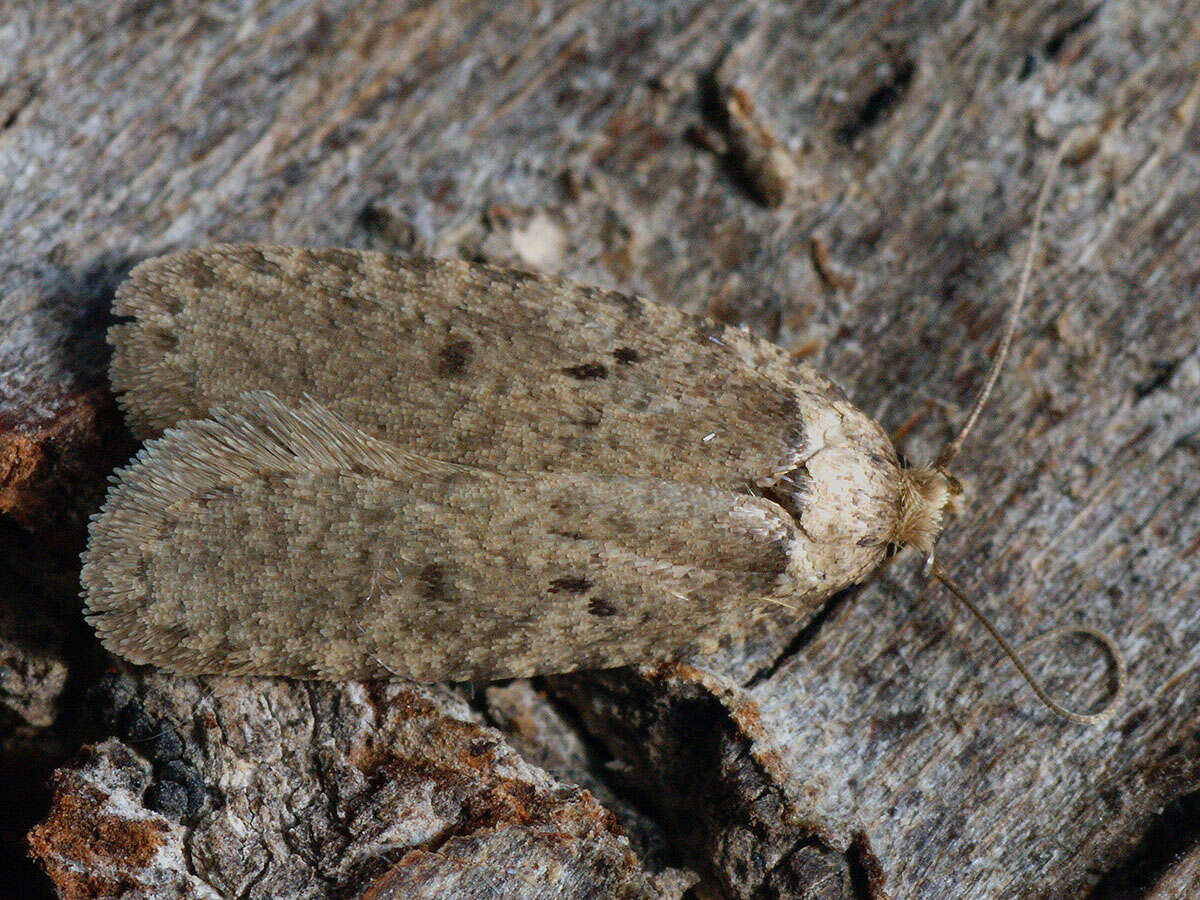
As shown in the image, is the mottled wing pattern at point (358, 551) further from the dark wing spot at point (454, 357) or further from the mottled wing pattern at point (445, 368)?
the dark wing spot at point (454, 357)

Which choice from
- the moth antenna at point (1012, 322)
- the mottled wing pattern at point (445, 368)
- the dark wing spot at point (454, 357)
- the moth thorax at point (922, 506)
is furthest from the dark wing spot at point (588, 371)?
the moth antenna at point (1012, 322)

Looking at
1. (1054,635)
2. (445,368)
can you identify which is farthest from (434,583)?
(1054,635)

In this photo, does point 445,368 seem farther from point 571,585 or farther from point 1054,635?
point 1054,635

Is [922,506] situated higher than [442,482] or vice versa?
[922,506]

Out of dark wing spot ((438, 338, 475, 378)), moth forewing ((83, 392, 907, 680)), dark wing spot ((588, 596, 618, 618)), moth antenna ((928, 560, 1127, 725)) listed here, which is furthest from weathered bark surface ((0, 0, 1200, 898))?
dark wing spot ((438, 338, 475, 378))

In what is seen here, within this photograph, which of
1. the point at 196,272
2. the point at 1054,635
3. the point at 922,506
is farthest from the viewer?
the point at 1054,635

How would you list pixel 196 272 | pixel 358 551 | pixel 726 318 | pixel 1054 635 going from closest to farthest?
pixel 358 551
pixel 196 272
pixel 1054 635
pixel 726 318

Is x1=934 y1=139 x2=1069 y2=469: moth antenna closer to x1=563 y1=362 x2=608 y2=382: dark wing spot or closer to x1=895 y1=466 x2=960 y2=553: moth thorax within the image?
x1=895 y1=466 x2=960 y2=553: moth thorax
